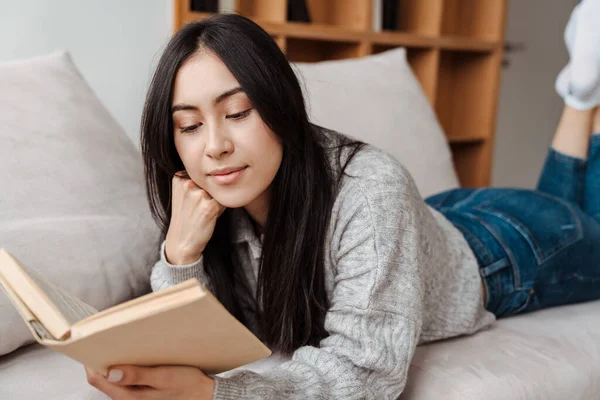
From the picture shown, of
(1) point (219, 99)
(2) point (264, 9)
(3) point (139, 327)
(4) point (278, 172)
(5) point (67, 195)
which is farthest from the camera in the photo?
(2) point (264, 9)

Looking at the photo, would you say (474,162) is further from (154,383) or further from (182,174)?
(154,383)

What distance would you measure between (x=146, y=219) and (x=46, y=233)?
211mm

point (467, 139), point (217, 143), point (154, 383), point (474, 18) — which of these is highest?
point (474, 18)

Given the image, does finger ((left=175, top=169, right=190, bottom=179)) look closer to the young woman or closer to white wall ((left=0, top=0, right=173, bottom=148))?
the young woman

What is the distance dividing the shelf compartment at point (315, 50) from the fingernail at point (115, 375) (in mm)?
1828

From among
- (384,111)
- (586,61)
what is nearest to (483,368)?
(384,111)

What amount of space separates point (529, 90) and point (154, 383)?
3.29 meters

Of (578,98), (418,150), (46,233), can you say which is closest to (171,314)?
(46,233)

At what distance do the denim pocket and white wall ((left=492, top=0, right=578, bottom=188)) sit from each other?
205 cm

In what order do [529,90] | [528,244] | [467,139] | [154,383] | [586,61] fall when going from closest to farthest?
[154,383], [528,244], [586,61], [467,139], [529,90]

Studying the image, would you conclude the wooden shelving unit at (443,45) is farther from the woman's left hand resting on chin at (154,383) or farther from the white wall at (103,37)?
the woman's left hand resting on chin at (154,383)

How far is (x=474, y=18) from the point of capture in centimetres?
281

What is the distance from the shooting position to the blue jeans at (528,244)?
1.36m

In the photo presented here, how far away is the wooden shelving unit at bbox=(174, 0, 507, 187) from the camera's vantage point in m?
2.28
